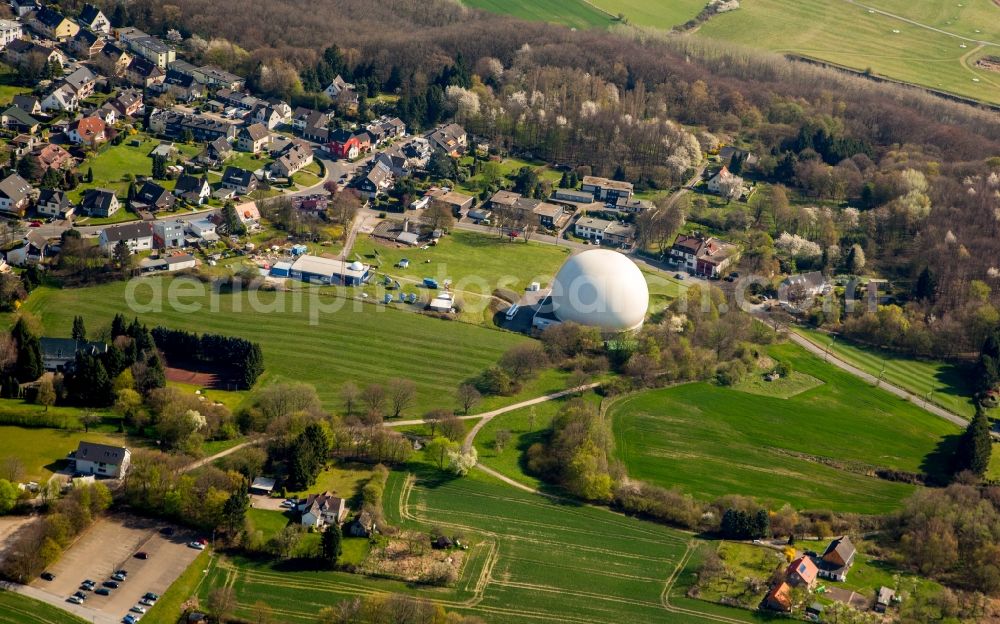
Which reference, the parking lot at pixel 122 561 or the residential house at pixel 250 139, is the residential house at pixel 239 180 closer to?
the residential house at pixel 250 139

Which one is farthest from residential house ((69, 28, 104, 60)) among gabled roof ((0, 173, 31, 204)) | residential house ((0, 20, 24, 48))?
gabled roof ((0, 173, 31, 204))

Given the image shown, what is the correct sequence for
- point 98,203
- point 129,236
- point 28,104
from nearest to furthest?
point 129,236
point 98,203
point 28,104

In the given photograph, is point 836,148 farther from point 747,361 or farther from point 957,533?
point 957,533

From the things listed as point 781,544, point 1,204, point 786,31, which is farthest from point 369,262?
point 786,31

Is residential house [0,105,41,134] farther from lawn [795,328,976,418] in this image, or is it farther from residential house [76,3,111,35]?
lawn [795,328,976,418]

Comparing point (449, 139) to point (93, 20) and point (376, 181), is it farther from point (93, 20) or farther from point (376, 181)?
point (93, 20)

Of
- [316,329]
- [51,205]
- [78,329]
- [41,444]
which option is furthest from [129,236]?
[41,444]
